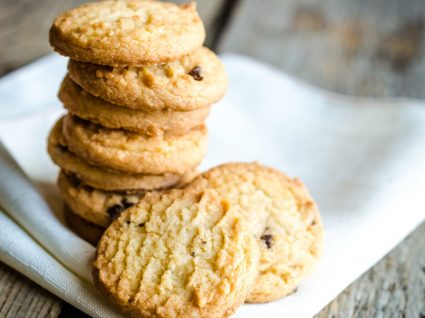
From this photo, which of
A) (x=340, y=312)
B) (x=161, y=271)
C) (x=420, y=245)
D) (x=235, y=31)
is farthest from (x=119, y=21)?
(x=235, y=31)

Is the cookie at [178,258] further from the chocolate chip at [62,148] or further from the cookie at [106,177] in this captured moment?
the chocolate chip at [62,148]

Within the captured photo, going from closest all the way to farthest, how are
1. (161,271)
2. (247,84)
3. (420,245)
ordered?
(161,271) < (420,245) < (247,84)

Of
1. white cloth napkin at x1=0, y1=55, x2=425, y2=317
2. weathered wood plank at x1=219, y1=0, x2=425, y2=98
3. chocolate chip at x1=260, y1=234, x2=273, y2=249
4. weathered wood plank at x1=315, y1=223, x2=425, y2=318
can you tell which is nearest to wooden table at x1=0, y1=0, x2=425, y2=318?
weathered wood plank at x1=219, y1=0, x2=425, y2=98

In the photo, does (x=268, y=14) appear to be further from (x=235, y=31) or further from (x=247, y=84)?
(x=247, y=84)

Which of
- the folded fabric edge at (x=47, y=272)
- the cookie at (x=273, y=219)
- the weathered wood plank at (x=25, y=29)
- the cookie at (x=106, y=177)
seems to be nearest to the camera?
the folded fabric edge at (x=47, y=272)

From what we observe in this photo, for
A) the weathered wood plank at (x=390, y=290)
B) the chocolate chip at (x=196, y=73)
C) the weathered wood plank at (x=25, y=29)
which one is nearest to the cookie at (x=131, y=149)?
the chocolate chip at (x=196, y=73)
